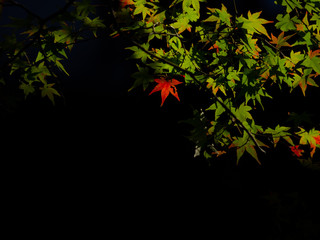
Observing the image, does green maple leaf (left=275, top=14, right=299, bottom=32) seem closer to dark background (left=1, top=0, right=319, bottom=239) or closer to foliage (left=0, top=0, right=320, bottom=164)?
foliage (left=0, top=0, right=320, bottom=164)

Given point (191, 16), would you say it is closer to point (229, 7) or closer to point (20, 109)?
point (229, 7)

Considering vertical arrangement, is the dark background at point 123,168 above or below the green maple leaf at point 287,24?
below

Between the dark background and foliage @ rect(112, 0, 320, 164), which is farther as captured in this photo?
the dark background

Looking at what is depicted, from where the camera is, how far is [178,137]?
3469 millimetres

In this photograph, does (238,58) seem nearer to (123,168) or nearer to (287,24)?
(287,24)

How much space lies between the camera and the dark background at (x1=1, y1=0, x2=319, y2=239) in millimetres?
2555

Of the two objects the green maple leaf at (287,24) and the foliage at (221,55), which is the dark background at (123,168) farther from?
the green maple leaf at (287,24)

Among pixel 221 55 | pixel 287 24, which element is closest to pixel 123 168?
pixel 221 55

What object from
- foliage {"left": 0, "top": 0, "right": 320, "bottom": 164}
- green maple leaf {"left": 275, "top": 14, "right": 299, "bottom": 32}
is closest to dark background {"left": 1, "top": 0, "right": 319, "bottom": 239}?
foliage {"left": 0, "top": 0, "right": 320, "bottom": 164}

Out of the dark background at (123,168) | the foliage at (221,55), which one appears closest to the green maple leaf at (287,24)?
the foliage at (221,55)

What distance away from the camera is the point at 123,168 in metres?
3.17

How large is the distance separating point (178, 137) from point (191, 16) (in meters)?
2.00

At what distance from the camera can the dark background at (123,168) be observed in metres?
2.55

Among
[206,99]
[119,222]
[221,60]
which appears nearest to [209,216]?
[119,222]
